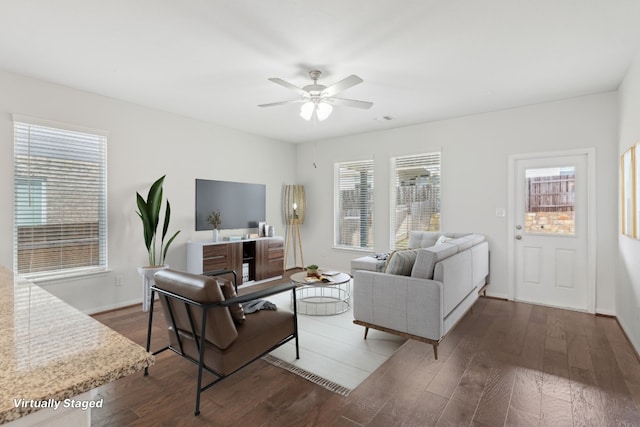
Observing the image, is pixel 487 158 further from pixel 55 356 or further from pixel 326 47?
pixel 55 356

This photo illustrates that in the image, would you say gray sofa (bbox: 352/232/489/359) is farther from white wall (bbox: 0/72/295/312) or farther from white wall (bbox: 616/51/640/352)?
white wall (bbox: 0/72/295/312)

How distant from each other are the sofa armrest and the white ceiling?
2007mm

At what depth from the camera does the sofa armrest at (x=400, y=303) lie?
2607 millimetres

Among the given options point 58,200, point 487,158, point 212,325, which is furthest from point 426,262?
point 58,200

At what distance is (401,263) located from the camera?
293 centimetres

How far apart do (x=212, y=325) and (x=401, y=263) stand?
172cm

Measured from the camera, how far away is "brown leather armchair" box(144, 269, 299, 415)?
77.3 inches

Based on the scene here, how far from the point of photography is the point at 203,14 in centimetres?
228

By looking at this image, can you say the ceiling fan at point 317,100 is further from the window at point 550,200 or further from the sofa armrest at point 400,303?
the window at point 550,200

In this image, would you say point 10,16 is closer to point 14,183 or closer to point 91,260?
point 14,183

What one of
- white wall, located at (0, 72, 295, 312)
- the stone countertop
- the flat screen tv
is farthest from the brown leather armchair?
the flat screen tv

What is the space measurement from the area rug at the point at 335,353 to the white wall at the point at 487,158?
7.92 feet

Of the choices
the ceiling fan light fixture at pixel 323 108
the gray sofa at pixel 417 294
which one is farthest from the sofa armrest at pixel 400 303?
the ceiling fan light fixture at pixel 323 108

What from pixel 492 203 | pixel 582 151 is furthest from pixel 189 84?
pixel 582 151
